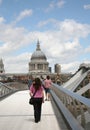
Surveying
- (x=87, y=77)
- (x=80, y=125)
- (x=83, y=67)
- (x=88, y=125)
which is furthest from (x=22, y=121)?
(x=83, y=67)

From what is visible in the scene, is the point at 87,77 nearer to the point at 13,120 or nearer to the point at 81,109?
the point at 13,120

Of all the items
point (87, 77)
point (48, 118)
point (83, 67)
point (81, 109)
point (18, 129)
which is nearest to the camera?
point (81, 109)

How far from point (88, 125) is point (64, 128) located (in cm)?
369

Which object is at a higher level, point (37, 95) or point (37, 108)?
point (37, 95)

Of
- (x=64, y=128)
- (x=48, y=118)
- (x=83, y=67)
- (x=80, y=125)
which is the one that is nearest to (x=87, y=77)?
(x=83, y=67)

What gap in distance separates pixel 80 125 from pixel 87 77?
19732 mm

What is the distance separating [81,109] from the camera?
941 cm

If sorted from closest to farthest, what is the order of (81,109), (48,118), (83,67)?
(81,109), (48,118), (83,67)

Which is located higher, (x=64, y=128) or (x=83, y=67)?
(x=83, y=67)

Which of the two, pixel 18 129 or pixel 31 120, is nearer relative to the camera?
pixel 18 129

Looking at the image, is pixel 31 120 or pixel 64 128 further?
pixel 31 120

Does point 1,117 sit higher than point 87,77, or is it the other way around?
point 87,77

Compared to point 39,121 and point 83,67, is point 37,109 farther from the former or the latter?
point 83,67

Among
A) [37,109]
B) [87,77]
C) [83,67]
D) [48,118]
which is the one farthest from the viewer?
[83,67]
